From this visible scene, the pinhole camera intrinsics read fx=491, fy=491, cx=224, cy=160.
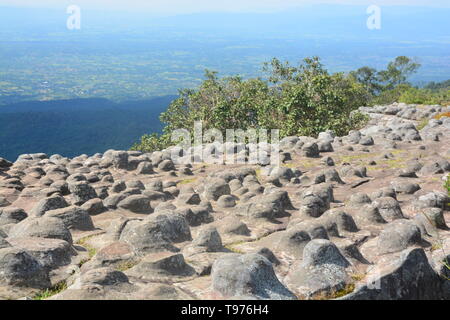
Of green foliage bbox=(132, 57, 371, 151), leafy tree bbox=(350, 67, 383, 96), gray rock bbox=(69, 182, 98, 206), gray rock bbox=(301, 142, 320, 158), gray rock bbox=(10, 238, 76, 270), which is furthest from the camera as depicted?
leafy tree bbox=(350, 67, 383, 96)

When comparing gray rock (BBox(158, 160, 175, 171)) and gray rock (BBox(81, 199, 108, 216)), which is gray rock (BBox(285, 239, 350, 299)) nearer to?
gray rock (BBox(81, 199, 108, 216))

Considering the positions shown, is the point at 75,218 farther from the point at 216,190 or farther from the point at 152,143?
the point at 152,143

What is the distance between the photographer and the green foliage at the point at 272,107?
29078 millimetres

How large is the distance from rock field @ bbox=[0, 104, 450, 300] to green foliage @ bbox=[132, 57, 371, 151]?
42.5 ft

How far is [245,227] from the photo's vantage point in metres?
8.94

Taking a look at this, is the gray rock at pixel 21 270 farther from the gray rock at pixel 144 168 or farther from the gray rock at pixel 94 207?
the gray rock at pixel 144 168

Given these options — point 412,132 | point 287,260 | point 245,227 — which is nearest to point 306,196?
point 245,227

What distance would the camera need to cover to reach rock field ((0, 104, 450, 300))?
5.88m

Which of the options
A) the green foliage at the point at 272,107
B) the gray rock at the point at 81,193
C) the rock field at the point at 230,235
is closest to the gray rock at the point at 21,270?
the rock field at the point at 230,235

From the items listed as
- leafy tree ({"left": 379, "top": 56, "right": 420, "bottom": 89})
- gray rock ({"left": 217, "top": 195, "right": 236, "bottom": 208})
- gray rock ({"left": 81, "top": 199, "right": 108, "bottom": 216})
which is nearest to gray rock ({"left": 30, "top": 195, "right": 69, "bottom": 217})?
gray rock ({"left": 81, "top": 199, "right": 108, "bottom": 216})

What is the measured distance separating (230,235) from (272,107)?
22.5 m

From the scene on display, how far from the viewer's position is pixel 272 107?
100 ft

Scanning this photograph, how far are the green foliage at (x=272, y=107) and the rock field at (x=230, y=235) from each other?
12.9 metres

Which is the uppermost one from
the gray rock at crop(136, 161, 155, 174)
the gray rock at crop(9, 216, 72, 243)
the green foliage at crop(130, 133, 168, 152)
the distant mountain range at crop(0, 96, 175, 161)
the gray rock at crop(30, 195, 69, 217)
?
the gray rock at crop(9, 216, 72, 243)
